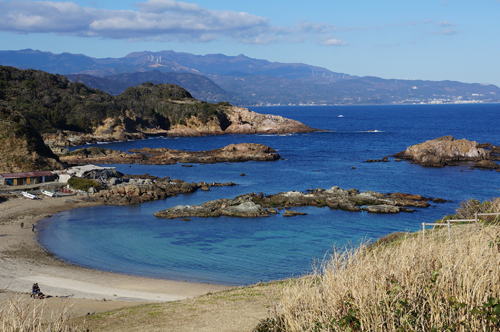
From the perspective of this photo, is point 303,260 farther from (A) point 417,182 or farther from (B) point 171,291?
(A) point 417,182

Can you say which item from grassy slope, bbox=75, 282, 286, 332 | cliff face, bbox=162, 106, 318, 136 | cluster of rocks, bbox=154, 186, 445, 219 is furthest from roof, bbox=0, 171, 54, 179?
cliff face, bbox=162, 106, 318, 136

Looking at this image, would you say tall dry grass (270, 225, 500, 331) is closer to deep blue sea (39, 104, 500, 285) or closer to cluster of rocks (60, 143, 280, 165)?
deep blue sea (39, 104, 500, 285)

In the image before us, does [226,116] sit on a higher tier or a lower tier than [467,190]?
higher

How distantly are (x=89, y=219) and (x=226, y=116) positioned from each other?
10209cm

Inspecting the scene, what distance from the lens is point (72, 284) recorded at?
78.9 feet

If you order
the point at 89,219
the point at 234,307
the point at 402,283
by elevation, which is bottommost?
the point at 89,219

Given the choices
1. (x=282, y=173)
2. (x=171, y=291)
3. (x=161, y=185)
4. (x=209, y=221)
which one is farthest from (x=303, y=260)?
(x=282, y=173)

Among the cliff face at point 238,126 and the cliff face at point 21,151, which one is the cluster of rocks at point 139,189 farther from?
the cliff face at point 238,126

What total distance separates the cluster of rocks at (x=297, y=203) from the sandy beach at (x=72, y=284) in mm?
13798

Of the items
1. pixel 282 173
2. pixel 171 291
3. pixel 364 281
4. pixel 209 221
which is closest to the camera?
pixel 364 281

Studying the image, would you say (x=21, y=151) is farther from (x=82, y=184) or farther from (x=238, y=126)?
(x=238, y=126)

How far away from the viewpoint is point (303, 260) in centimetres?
2902

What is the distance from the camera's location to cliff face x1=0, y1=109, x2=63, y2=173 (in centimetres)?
5866

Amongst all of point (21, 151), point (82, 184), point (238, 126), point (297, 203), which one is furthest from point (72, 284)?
point (238, 126)
